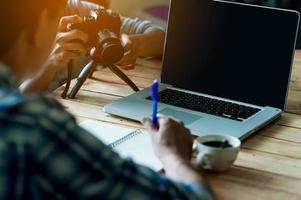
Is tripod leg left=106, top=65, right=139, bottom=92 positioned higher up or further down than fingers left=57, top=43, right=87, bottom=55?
further down

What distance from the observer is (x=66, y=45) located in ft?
5.84

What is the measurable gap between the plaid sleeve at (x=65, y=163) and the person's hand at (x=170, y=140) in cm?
41

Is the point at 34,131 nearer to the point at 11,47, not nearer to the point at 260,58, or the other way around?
the point at 11,47

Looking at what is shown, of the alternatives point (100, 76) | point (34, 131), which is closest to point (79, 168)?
point (34, 131)

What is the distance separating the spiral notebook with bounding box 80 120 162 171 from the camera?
136 cm

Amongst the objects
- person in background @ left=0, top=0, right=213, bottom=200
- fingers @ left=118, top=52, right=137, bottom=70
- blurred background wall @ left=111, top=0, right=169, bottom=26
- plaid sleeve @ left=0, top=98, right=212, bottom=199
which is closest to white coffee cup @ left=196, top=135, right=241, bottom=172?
person in background @ left=0, top=0, right=213, bottom=200

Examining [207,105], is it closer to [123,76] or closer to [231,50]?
[231,50]

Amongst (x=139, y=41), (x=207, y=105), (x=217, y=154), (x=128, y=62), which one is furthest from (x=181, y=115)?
(x=139, y=41)

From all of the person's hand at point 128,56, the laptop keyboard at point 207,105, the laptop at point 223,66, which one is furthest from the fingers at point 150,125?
the person's hand at point 128,56

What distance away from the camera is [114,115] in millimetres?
1693

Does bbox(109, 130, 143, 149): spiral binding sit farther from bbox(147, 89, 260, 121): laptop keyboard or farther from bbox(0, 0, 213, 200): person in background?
bbox(0, 0, 213, 200): person in background

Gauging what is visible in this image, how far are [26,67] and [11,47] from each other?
62mm

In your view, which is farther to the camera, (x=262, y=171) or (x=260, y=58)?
(x=260, y=58)

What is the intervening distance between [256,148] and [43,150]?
2.82 feet
